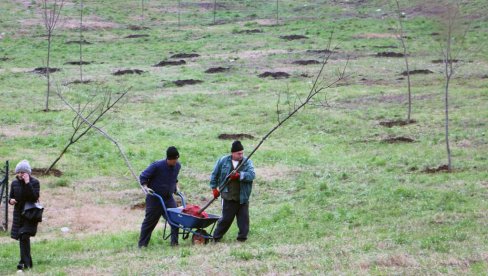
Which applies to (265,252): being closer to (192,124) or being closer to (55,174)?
(55,174)

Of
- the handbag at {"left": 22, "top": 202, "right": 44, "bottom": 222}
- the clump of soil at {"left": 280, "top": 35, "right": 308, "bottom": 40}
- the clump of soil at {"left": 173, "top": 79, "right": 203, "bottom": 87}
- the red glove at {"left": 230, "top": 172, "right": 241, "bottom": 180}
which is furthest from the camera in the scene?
the clump of soil at {"left": 280, "top": 35, "right": 308, "bottom": 40}

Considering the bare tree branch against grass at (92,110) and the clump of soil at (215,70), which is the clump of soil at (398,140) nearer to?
the bare tree branch against grass at (92,110)

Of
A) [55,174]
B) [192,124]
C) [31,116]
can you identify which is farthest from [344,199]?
[31,116]

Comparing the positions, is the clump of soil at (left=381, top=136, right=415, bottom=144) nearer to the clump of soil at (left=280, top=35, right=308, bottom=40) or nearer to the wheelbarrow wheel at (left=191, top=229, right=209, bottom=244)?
the wheelbarrow wheel at (left=191, top=229, right=209, bottom=244)

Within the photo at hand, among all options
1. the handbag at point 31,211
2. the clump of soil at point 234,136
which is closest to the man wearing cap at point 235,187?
the handbag at point 31,211

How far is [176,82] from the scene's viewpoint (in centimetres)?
3534

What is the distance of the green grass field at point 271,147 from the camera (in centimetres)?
1107

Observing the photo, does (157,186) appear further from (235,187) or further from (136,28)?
(136,28)

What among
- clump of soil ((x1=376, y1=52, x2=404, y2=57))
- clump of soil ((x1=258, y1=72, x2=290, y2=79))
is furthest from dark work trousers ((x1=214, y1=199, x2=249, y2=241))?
clump of soil ((x1=376, y1=52, x2=404, y2=57))

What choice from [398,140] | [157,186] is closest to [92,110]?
[398,140]

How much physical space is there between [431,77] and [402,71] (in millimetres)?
1929

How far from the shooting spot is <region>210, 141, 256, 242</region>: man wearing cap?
12.5 m

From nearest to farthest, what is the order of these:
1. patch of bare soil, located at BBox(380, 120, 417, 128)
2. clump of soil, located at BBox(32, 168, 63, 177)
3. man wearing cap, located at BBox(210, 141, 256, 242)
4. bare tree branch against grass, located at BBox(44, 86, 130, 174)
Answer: man wearing cap, located at BBox(210, 141, 256, 242)
clump of soil, located at BBox(32, 168, 63, 177)
bare tree branch against grass, located at BBox(44, 86, 130, 174)
patch of bare soil, located at BBox(380, 120, 417, 128)

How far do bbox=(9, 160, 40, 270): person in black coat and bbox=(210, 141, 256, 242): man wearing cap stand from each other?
3.07 meters
